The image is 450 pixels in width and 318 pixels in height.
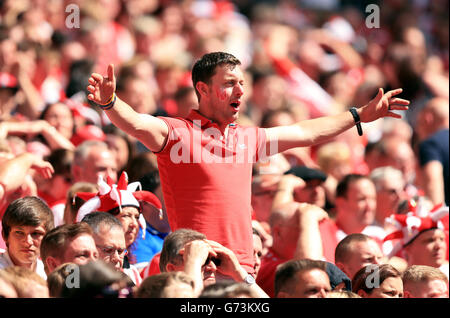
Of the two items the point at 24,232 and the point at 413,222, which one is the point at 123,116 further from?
the point at 413,222

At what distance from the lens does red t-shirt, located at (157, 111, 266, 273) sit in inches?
199

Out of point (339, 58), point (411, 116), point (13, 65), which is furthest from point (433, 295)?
point (339, 58)

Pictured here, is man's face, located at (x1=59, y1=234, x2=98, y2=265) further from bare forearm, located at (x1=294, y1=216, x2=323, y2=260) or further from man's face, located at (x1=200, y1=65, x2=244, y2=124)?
bare forearm, located at (x1=294, y1=216, x2=323, y2=260)

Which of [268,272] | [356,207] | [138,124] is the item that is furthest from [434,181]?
[138,124]

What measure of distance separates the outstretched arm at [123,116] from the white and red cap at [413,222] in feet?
7.28

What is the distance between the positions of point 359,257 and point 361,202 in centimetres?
143

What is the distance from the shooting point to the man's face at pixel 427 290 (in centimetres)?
539

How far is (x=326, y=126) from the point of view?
5.44 meters

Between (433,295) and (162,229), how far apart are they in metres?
2.00

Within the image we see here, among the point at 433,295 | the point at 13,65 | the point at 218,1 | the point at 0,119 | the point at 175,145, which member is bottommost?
the point at 433,295

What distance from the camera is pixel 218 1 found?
1428cm

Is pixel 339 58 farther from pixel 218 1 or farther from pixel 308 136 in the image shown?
pixel 308 136

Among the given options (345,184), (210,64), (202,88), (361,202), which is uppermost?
(210,64)

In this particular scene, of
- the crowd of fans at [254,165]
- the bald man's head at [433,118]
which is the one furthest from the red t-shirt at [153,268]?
the bald man's head at [433,118]
